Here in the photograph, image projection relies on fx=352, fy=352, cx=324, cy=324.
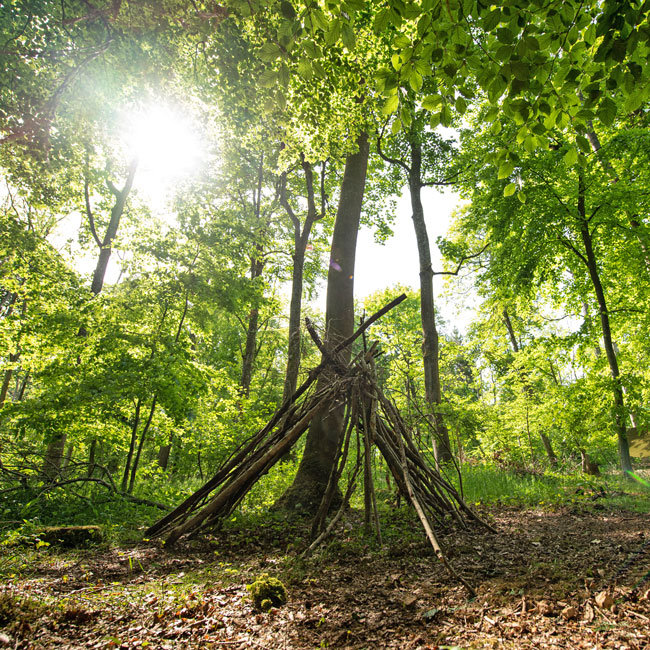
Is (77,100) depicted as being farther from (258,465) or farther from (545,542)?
(545,542)

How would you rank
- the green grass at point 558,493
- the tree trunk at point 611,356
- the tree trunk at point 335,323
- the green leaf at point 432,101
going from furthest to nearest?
the tree trunk at point 611,356
the green grass at point 558,493
the tree trunk at point 335,323
the green leaf at point 432,101

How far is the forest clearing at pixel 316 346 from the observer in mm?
1927

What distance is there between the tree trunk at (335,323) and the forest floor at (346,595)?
1.13 meters

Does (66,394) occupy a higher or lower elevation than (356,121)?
lower

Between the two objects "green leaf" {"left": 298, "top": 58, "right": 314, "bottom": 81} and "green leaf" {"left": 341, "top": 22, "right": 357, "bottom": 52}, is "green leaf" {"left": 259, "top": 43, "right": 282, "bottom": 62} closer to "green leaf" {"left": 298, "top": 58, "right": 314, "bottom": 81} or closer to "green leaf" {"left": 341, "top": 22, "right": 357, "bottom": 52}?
"green leaf" {"left": 298, "top": 58, "right": 314, "bottom": 81}

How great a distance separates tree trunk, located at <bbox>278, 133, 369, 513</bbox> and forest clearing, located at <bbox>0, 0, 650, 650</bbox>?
4 cm

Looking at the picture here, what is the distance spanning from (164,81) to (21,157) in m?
3.51

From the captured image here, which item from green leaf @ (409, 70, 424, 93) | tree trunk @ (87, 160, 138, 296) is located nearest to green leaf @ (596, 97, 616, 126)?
green leaf @ (409, 70, 424, 93)

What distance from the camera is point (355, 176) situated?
20.8ft

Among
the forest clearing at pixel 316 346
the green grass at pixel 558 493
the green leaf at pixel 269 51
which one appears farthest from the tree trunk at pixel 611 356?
the green leaf at pixel 269 51

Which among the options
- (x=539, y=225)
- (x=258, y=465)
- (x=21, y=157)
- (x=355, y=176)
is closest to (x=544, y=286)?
(x=539, y=225)

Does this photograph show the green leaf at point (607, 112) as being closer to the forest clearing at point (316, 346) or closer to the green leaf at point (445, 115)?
the forest clearing at point (316, 346)

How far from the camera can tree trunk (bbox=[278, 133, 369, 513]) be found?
4.69m

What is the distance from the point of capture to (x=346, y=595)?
235 centimetres
